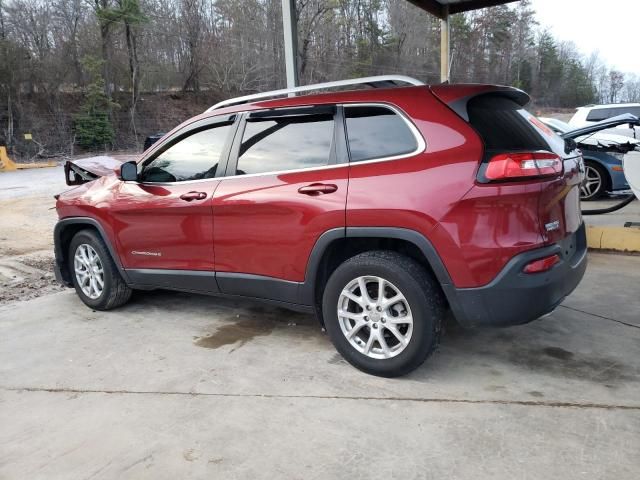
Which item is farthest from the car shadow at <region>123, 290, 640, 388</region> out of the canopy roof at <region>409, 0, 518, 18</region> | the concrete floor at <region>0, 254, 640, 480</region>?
the canopy roof at <region>409, 0, 518, 18</region>

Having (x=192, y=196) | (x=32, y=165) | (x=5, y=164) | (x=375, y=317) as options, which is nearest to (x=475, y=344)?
(x=375, y=317)

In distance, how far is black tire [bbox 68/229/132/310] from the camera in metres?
4.66

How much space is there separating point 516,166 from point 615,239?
13.5 feet

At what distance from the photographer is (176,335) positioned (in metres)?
4.15

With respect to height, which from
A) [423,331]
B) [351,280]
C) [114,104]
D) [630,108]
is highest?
[114,104]

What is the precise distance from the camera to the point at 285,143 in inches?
143

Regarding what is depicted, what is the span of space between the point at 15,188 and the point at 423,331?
16223 millimetres

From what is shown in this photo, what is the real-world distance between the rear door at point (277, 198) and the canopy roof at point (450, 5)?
6.75m

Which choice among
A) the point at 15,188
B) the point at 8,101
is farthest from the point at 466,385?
the point at 8,101

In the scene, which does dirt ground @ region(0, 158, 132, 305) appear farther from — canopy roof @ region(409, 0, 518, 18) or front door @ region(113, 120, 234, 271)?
canopy roof @ region(409, 0, 518, 18)

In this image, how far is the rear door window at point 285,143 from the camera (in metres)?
3.46

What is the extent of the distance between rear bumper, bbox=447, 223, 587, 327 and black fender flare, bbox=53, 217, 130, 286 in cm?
300

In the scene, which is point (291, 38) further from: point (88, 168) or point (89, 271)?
point (89, 271)

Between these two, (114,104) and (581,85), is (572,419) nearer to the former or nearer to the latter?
(114,104)
